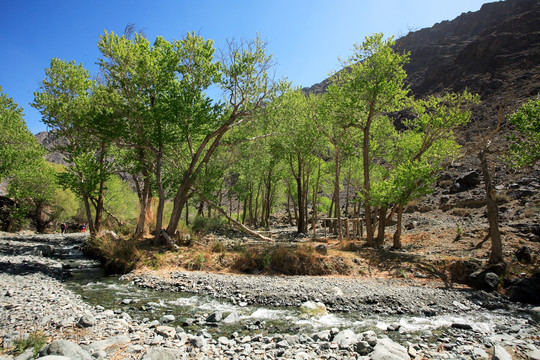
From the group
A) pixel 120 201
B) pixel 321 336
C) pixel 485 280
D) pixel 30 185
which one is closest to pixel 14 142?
pixel 30 185

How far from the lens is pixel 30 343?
207 inches

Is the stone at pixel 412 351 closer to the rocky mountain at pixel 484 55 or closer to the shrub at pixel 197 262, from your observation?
the shrub at pixel 197 262

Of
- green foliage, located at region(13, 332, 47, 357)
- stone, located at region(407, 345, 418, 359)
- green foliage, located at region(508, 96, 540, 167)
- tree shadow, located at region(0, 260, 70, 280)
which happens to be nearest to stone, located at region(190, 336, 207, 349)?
green foliage, located at region(13, 332, 47, 357)

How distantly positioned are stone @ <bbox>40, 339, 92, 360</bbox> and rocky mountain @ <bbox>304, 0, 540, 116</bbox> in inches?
1890

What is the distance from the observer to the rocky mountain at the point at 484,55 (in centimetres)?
5512

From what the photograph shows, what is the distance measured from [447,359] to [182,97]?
14499 millimetres

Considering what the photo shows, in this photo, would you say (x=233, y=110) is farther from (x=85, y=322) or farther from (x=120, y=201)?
(x=120, y=201)

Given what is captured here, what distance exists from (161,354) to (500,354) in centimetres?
669

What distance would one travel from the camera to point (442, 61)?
327 ft

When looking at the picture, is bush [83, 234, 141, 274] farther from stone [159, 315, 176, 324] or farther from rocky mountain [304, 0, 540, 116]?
rocky mountain [304, 0, 540, 116]

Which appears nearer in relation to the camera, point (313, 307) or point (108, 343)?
point (108, 343)

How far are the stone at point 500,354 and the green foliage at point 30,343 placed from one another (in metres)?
8.60

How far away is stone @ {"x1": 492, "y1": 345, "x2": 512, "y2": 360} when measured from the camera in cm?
569

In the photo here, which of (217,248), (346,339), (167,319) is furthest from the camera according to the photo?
(217,248)
